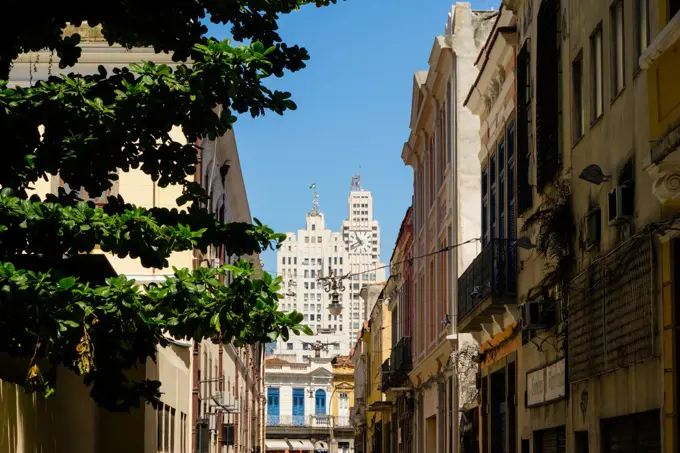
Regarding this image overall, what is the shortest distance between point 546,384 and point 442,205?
13.9m

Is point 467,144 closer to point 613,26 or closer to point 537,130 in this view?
point 537,130

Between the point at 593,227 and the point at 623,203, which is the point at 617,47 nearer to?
the point at 623,203

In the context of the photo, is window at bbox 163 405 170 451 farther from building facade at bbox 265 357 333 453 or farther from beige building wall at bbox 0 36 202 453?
building facade at bbox 265 357 333 453

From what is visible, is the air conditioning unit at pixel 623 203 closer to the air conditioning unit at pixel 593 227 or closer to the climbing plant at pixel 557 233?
the air conditioning unit at pixel 593 227

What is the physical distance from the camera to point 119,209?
43.4ft

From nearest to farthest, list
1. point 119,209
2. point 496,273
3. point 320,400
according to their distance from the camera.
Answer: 1. point 119,209
2. point 496,273
3. point 320,400

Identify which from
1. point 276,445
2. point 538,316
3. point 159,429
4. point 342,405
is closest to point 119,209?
point 538,316

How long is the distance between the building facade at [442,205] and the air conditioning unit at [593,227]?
10250 mm

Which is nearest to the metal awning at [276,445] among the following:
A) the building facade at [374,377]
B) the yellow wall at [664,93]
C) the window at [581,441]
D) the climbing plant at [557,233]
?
the building facade at [374,377]

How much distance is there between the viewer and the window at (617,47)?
14.4m

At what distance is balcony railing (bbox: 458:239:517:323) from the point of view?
2122 cm

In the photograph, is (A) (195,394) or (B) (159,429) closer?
(B) (159,429)

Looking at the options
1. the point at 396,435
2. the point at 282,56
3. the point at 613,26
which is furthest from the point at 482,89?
the point at 396,435

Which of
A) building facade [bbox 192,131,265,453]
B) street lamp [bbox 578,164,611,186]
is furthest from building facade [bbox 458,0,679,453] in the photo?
building facade [bbox 192,131,265,453]
